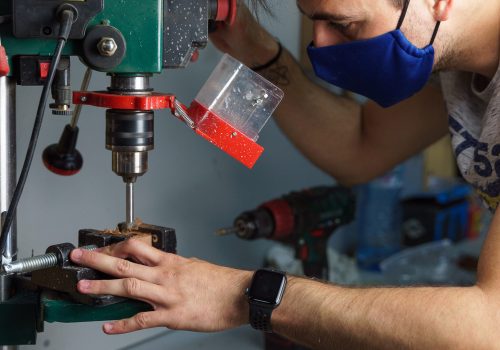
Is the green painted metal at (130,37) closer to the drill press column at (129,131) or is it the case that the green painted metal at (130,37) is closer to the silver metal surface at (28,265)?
the drill press column at (129,131)

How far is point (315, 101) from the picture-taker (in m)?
1.81

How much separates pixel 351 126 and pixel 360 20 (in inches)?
22.8

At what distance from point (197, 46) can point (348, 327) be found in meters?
0.49

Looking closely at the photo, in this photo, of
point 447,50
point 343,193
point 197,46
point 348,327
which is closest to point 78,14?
point 197,46

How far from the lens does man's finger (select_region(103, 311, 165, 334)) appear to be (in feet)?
3.64

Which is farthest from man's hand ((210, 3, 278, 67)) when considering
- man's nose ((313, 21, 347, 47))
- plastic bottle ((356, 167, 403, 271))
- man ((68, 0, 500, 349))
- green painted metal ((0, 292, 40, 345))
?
plastic bottle ((356, 167, 403, 271))

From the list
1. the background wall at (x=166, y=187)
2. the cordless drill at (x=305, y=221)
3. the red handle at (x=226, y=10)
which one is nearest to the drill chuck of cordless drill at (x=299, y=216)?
the cordless drill at (x=305, y=221)

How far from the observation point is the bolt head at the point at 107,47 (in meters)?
1.06

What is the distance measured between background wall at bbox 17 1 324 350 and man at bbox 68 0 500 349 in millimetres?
187

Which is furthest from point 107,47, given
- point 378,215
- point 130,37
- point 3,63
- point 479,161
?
point 378,215

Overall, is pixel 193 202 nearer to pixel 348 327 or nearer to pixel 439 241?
pixel 348 327

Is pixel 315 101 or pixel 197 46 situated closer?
pixel 197 46

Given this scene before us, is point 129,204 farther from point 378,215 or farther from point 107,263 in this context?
point 378,215

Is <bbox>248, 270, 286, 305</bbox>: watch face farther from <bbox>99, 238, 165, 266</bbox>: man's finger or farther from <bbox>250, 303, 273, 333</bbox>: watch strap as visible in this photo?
<bbox>99, 238, 165, 266</bbox>: man's finger
